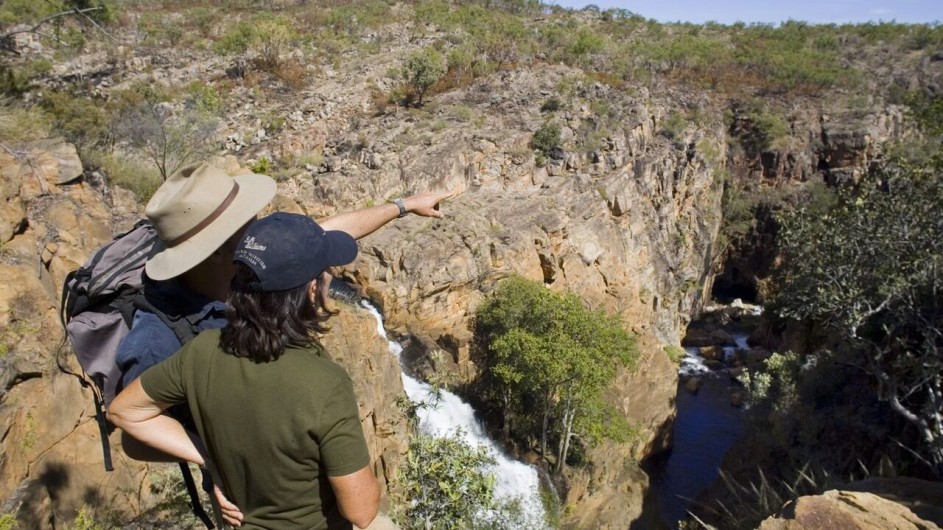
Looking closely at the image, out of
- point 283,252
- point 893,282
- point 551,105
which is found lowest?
point 893,282

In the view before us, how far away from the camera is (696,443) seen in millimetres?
20219

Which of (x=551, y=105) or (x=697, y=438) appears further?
(x=551, y=105)

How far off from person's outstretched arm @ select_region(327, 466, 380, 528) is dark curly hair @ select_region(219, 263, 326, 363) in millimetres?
425

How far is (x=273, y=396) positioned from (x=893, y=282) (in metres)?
14.0

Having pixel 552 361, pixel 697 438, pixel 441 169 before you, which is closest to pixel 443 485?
pixel 552 361

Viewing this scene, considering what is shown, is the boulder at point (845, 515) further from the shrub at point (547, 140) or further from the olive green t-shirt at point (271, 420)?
the shrub at point (547, 140)

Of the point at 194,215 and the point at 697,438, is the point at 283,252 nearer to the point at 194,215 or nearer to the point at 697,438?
the point at 194,215

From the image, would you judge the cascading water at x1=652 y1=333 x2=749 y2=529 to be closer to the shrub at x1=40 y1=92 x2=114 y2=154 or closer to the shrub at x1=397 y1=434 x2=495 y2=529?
the shrub at x1=397 y1=434 x2=495 y2=529

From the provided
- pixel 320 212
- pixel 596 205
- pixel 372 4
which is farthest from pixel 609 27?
pixel 320 212

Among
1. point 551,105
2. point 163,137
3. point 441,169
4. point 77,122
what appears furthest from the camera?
point 551,105

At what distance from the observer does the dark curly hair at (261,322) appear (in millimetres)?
1573

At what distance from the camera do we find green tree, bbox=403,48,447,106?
22.9 metres

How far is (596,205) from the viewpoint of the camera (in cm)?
2098

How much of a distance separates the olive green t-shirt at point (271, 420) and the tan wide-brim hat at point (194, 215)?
0.33 metres
